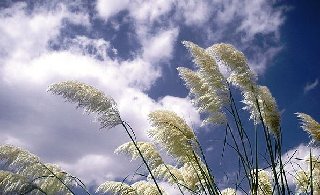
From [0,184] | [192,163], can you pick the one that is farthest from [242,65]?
[0,184]

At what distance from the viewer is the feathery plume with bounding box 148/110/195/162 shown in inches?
185

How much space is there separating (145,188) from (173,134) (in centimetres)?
120

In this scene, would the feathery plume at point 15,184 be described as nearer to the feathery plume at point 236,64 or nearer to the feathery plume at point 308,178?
the feathery plume at point 236,64

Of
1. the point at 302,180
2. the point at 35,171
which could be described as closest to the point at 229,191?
the point at 302,180

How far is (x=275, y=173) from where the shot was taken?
15.3 ft

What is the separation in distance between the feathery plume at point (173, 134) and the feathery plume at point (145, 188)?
0.87 meters

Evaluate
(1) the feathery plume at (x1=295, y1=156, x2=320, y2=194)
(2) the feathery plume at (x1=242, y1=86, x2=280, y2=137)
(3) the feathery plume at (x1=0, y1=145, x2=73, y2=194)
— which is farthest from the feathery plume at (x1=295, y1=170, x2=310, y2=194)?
(3) the feathery plume at (x1=0, y1=145, x2=73, y2=194)

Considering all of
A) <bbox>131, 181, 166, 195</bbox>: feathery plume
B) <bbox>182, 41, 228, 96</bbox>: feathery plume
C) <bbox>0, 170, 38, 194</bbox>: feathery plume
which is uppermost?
<bbox>182, 41, 228, 96</bbox>: feathery plume

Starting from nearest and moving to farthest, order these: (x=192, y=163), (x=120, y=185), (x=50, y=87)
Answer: (x=50, y=87)
(x=192, y=163)
(x=120, y=185)

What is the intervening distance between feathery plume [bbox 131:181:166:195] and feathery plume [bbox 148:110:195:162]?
870mm

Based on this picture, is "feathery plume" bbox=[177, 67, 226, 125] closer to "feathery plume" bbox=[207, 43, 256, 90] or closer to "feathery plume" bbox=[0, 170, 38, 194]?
"feathery plume" bbox=[207, 43, 256, 90]

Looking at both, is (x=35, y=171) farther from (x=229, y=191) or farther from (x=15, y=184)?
(x=229, y=191)

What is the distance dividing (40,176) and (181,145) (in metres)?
1.58

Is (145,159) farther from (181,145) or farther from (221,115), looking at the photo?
(221,115)
